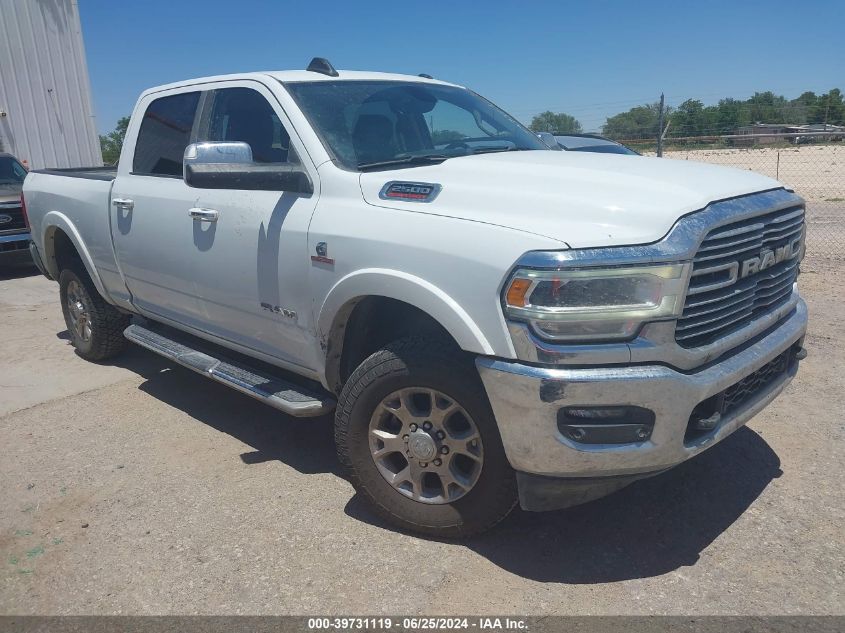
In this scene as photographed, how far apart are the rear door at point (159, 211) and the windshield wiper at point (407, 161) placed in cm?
115

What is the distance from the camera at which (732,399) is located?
294cm

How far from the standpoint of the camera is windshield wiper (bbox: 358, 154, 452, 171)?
3432 millimetres

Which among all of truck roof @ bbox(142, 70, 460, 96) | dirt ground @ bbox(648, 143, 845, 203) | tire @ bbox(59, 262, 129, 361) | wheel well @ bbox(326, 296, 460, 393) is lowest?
dirt ground @ bbox(648, 143, 845, 203)

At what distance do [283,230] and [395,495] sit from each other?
134cm

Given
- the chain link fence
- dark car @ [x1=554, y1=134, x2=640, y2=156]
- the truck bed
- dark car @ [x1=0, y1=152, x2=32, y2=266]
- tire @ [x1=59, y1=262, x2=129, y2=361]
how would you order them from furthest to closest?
1. the chain link fence
2. dark car @ [x1=0, y1=152, x2=32, y2=266]
3. dark car @ [x1=554, y1=134, x2=640, y2=156]
4. tire @ [x1=59, y1=262, x2=129, y2=361]
5. the truck bed

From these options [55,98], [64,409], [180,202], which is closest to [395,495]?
[180,202]

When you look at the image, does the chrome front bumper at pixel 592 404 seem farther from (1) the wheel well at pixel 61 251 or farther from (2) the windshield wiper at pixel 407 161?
(1) the wheel well at pixel 61 251

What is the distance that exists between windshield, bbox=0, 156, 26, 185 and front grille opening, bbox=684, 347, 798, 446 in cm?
1132

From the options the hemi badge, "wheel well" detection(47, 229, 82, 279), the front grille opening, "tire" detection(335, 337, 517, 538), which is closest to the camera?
the front grille opening

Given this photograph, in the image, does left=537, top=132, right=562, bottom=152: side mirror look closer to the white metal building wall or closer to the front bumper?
the front bumper

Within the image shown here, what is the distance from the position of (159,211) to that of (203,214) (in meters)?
0.57

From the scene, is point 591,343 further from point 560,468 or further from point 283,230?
point 283,230

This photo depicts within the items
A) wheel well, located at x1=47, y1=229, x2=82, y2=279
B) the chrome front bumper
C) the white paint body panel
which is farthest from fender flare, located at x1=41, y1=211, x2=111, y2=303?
the chrome front bumper

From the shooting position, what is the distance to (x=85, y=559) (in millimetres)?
3115
